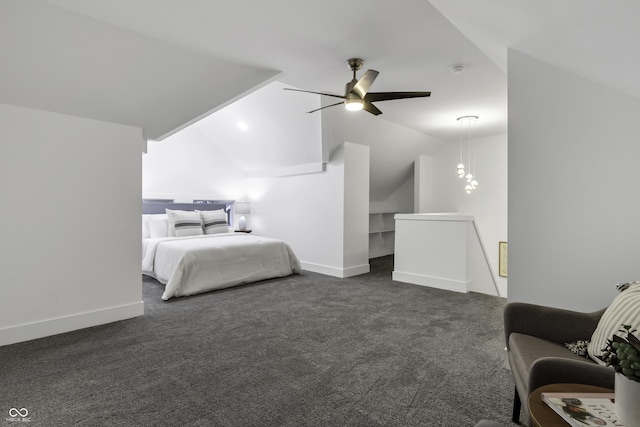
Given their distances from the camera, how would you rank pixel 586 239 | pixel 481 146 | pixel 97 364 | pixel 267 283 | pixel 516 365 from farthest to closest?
pixel 481 146 < pixel 267 283 < pixel 97 364 < pixel 586 239 < pixel 516 365

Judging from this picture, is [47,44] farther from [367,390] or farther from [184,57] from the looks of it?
[367,390]

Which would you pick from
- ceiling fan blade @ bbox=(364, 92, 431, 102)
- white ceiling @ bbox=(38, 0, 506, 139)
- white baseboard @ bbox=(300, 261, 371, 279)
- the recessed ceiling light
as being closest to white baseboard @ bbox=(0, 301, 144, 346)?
white ceiling @ bbox=(38, 0, 506, 139)

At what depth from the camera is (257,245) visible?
4824mm

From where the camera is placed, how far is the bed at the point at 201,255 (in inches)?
162

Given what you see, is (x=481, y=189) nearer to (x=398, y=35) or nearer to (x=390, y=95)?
(x=390, y=95)

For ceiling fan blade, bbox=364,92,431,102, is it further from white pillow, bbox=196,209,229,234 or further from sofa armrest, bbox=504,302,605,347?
white pillow, bbox=196,209,229,234

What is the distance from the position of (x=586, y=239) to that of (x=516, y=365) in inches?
38.0

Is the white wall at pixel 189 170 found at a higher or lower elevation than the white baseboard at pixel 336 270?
higher

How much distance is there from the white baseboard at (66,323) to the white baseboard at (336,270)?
2805 mm

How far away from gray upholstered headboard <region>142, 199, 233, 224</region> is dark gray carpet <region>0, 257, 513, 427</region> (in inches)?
103

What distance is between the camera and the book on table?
36.2 inches

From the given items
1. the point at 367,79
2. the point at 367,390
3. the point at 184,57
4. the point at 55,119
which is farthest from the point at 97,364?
the point at 367,79

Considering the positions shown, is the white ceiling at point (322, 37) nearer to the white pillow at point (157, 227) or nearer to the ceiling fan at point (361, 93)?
the ceiling fan at point (361, 93)

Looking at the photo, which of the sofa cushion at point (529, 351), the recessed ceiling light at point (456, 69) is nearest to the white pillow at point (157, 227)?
the recessed ceiling light at point (456, 69)
